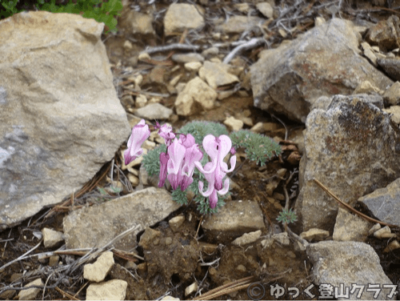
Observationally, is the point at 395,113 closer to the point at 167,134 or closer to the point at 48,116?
the point at 167,134

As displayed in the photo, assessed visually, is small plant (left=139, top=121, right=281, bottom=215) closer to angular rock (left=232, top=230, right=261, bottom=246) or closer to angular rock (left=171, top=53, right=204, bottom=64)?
angular rock (left=232, top=230, right=261, bottom=246)

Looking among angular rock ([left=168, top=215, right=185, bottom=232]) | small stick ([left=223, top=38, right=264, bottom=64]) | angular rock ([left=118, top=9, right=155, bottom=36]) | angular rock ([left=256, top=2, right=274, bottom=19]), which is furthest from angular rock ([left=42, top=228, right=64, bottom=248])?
angular rock ([left=256, top=2, right=274, bottom=19])

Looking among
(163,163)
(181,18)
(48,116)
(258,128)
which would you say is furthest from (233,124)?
(181,18)

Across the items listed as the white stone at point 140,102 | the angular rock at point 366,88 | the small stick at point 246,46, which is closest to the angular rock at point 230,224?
the angular rock at point 366,88

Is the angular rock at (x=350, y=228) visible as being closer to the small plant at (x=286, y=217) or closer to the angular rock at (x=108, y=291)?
the small plant at (x=286, y=217)

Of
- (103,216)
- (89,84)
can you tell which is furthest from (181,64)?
(103,216)

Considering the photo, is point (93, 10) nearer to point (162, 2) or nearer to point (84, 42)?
point (84, 42)

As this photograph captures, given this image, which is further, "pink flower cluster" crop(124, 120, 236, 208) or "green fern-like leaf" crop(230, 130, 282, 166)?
"green fern-like leaf" crop(230, 130, 282, 166)
